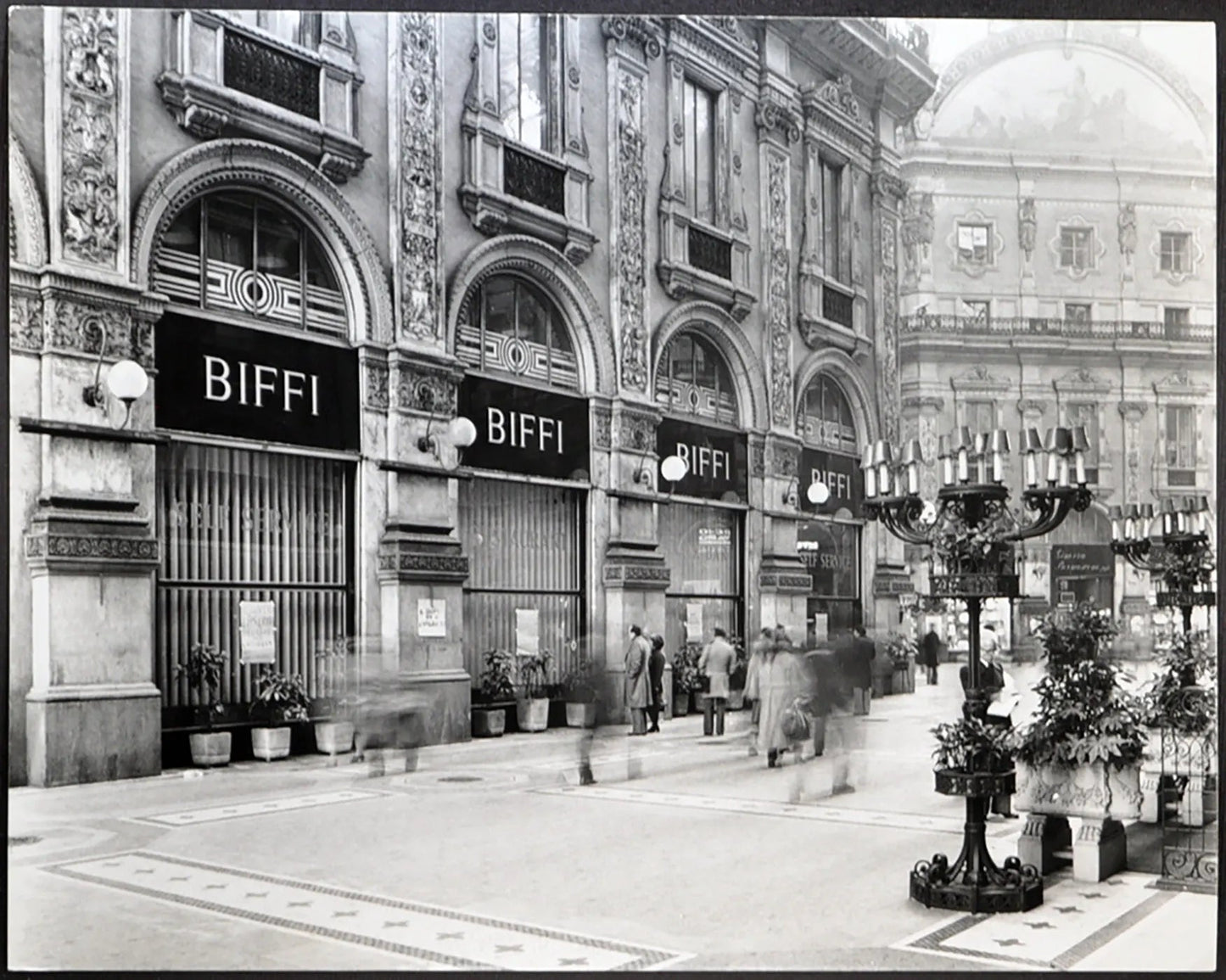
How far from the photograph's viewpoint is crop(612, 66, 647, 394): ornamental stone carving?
628 cm

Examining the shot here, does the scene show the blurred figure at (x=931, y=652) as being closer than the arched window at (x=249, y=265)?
No

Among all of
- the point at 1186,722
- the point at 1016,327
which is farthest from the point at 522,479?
the point at 1186,722

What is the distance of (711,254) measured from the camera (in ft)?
21.3

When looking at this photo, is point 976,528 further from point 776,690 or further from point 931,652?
point 776,690

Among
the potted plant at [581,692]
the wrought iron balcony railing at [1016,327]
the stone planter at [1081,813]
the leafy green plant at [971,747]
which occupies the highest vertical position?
the wrought iron balcony railing at [1016,327]

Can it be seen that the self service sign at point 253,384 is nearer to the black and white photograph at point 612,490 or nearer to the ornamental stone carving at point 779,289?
the black and white photograph at point 612,490

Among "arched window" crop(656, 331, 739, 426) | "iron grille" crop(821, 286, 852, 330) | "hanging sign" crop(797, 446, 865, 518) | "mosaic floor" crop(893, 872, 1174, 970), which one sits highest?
"iron grille" crop(821, 286, 852, 330)

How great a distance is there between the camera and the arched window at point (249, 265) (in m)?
5.55

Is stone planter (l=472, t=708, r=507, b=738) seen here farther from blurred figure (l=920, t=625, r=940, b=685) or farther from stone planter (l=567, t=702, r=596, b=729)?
blurred figure (l=920, t=625, r=940, b=685)

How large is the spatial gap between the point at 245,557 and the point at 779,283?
280 centimetres

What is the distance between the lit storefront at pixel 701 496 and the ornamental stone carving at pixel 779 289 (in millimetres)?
232

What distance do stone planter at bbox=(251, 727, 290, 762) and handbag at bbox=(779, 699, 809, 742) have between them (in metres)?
2.16

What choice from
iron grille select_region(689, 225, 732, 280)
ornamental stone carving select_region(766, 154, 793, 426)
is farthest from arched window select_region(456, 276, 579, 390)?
ornamental stone carving select_region(766, 154, 793, 426)

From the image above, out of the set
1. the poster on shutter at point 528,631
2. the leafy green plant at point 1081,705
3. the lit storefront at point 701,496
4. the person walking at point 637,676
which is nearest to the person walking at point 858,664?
the lit storefront at point 701,496
